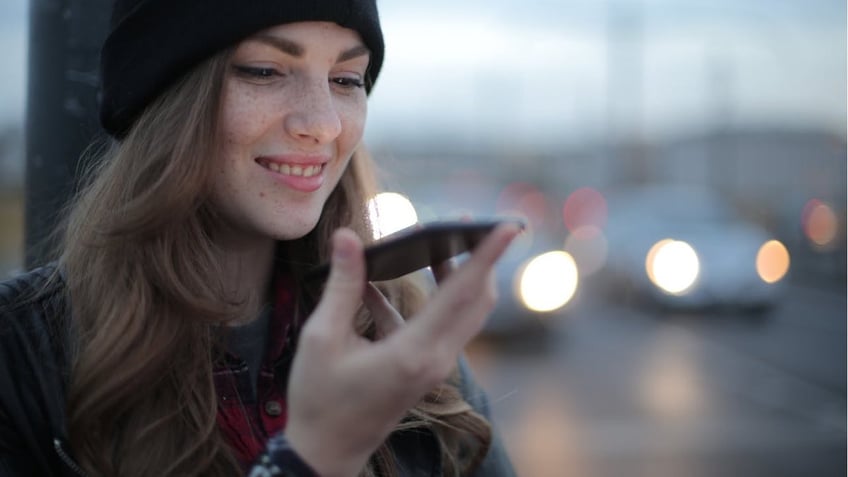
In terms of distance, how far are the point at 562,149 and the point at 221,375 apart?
74302 mm

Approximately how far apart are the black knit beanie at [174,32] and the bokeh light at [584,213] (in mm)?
17162

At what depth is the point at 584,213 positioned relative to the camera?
21859 millimetres

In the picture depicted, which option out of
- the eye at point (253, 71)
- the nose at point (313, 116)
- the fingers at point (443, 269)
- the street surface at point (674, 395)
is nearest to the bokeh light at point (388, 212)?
the nose at point (313, 116)

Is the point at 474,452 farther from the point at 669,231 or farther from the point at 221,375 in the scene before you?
the point at 669,231

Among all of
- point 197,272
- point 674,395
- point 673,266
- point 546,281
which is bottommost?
point 673,266

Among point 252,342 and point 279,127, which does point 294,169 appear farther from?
point 252,342

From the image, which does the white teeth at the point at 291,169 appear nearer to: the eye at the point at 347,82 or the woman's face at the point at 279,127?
the woman's face at the point at 279,127

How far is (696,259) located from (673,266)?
0.41m

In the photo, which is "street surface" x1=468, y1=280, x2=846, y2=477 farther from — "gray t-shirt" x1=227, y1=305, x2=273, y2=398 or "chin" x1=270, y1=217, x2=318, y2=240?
"chin" x1=270, y1=217, x2=318, y2=240

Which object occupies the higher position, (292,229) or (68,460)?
(292,229)

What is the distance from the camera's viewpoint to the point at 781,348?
10.2 m

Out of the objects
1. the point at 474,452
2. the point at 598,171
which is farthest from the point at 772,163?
the point at 474,452

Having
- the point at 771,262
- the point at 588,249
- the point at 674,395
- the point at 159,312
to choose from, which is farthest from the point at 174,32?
the point at 588,249

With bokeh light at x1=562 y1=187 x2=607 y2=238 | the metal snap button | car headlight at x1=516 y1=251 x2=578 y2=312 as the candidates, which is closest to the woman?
the metal snap button
